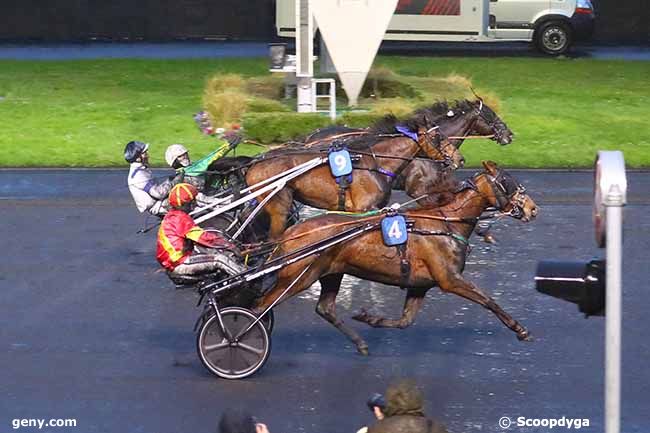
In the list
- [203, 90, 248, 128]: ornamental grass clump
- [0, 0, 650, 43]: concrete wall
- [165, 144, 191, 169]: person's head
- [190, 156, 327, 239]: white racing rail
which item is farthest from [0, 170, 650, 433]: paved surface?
[0, 0, 650, 43]: concrete wall

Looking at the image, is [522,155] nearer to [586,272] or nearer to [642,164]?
[642,164]

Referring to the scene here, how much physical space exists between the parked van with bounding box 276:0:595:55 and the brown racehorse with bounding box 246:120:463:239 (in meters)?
16.9

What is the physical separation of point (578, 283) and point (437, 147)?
7.25m

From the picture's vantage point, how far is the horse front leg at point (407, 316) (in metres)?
10.2

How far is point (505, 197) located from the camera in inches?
408

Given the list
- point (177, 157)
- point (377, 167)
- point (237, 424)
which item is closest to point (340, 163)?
point (377, 167)

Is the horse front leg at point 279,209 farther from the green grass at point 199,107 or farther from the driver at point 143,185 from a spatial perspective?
the green grass at point 199,107

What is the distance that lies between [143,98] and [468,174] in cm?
898

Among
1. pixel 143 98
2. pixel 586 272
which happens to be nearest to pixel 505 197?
pixel 586 272

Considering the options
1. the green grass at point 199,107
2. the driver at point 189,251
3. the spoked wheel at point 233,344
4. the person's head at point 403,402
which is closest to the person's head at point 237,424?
the person's head at point 403,402

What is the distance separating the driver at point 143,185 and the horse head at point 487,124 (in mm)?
3396

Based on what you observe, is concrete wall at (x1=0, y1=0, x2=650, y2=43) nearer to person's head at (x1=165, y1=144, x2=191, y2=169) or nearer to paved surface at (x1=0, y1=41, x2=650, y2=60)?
paved surface at (x1=0, y1=41, x2=650, y2=60)

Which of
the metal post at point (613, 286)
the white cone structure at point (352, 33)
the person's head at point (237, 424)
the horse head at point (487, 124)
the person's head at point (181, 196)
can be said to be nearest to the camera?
the metal post at point (613, 286)

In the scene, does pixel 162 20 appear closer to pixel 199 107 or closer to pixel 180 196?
pixel 199 107
